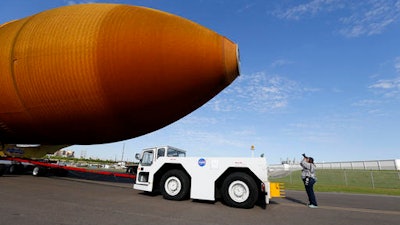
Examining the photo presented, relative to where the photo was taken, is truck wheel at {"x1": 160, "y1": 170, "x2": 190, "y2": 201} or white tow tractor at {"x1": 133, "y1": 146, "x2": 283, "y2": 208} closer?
white tow tractor at {"x1": 133, "y1": 146, "x2": 283, "y2": 208}

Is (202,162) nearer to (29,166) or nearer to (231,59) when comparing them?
(231,59)

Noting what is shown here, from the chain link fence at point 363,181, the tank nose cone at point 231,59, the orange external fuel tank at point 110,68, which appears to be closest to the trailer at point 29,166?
the orange external fuel tank at point 110,68

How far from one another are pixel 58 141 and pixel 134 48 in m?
6.12

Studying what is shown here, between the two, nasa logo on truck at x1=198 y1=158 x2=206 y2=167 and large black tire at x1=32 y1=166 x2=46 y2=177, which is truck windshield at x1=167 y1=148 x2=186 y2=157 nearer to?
nasa logo on truck at x1=198 y1=158 x2=206 y2=167

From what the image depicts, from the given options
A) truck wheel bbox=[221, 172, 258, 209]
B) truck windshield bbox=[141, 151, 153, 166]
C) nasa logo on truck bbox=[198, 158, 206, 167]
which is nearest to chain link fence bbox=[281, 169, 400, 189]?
truck wheel bbox=[221, 172, 258, 209]

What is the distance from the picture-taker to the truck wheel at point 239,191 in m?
7.28

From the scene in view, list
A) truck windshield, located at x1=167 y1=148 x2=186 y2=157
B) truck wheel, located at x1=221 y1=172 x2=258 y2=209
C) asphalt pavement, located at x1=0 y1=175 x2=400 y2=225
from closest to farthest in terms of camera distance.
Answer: asphalt pavement, located at x1=0 y1=175 x2=400 y2=225 → truck wheel, located at x1=221 y1=172 x2=258 y2=209 → truck windshield, located at x1=167 y1=148 x2=186 y2=157

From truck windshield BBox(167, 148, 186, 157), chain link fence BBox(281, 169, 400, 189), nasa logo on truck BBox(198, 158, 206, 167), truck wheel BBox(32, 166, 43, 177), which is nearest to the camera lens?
nasa logo on truck BBox(198, 158, 206, 167)

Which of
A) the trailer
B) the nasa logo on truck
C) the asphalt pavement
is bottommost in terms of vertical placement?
the asphalt pavement

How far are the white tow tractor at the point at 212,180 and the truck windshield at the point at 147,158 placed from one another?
0.24 m

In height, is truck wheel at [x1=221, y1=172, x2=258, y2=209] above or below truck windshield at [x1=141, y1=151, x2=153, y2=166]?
below

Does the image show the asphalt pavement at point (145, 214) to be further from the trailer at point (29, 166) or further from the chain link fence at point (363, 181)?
the chain link fence at point (363, 181)

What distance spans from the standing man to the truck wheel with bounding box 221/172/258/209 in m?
2.05

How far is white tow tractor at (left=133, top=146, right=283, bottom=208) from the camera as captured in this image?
294 inches
